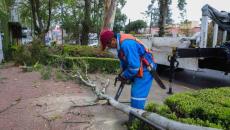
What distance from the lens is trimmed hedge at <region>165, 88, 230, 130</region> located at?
12.1ft

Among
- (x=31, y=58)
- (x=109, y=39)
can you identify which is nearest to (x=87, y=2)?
(x=31, y=58)

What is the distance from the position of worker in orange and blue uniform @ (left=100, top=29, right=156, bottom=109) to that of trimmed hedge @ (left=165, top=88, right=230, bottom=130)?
490 mm

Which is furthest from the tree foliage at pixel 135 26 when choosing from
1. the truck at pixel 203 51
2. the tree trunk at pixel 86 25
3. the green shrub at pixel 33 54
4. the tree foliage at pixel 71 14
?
the truck at pixel 203 51

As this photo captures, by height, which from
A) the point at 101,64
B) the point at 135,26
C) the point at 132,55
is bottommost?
the point at 101,64

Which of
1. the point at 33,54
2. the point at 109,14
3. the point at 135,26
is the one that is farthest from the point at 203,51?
the point at 135,26

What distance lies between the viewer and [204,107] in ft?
12.9

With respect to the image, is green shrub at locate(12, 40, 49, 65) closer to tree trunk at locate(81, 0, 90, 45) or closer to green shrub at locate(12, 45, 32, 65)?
green shrub at locate(12, 45, 32, 65)

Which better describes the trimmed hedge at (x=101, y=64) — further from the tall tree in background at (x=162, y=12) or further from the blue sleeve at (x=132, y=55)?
the tall tree in background at (x=162, y=12)

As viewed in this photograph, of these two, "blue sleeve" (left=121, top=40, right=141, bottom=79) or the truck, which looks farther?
the truck

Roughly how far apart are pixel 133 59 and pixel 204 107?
120 centimetres

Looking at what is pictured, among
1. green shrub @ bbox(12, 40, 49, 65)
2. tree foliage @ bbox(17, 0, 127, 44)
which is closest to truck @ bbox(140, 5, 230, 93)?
green shrub @ bbox(12, 40, 49, 65)

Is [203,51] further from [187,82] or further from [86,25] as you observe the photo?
[86,25]

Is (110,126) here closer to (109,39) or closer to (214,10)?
(109,39)

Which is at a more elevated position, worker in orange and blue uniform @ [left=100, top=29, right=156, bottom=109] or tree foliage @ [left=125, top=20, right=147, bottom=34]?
tree foliage @ [left=125, top=20, right=147, bottom=34]
